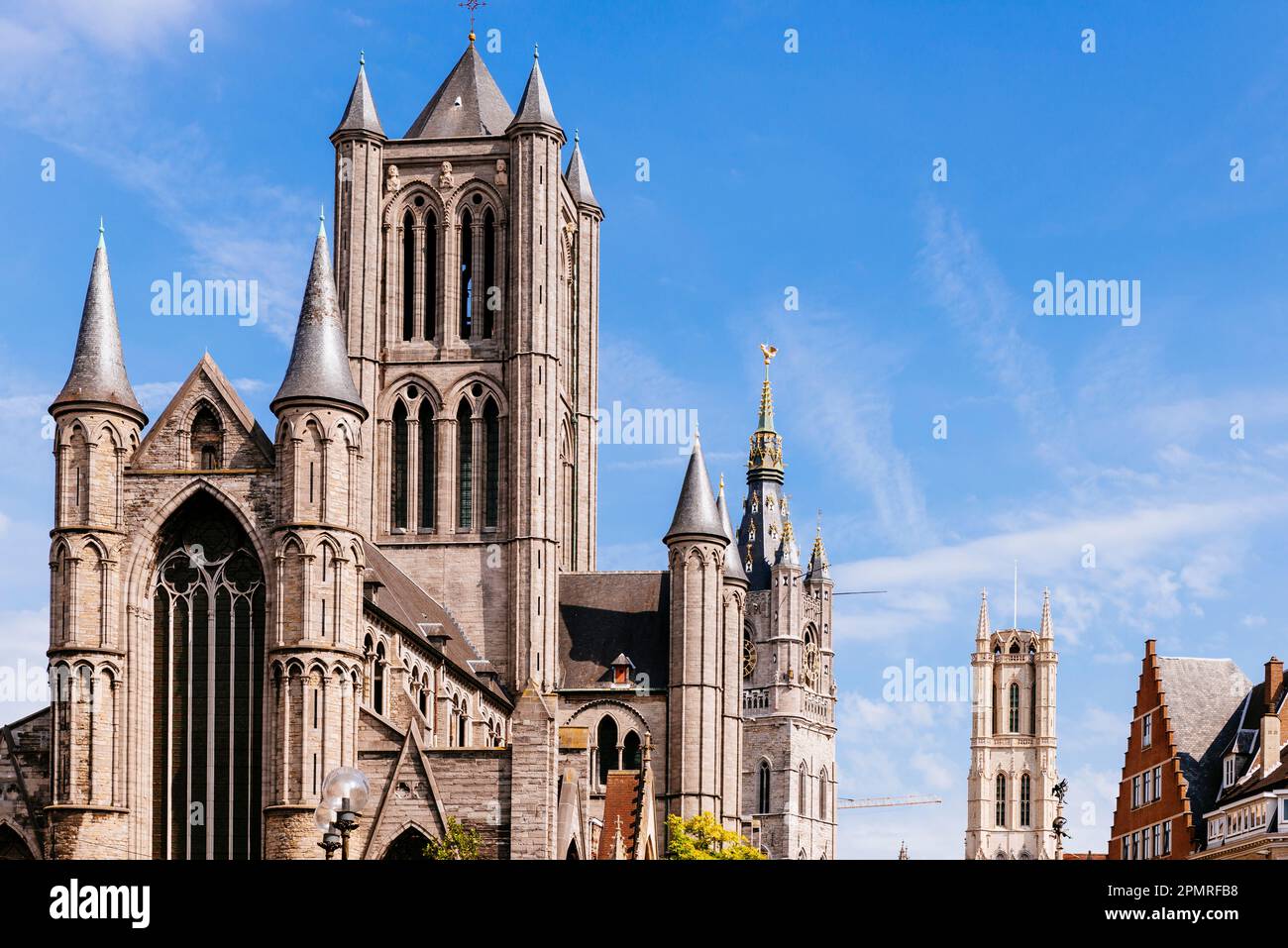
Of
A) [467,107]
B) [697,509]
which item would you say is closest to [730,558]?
[697,509]

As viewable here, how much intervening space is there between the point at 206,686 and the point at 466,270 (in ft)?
93.0

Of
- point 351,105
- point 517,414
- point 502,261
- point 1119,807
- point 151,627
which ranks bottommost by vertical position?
point 1119,807

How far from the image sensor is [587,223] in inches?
3438

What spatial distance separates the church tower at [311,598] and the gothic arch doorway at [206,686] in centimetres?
124

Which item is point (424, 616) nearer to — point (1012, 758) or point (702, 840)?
point (702, 840)

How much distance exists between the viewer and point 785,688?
13788 cm

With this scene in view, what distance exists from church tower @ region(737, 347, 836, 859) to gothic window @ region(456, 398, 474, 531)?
5692cm

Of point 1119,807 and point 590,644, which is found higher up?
point 590,644
